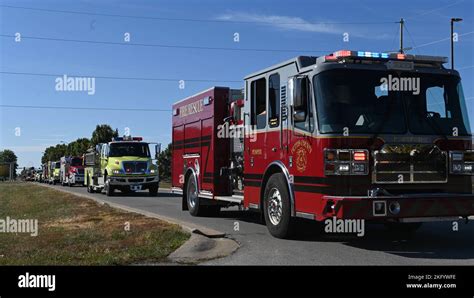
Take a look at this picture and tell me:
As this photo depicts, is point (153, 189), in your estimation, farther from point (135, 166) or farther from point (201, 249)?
Answer: point (201, 249)

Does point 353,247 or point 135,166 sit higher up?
point 135,166

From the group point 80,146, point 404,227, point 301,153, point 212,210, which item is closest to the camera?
point 301,153

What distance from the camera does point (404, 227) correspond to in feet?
34.3

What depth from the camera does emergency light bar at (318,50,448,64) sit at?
28.5 feet

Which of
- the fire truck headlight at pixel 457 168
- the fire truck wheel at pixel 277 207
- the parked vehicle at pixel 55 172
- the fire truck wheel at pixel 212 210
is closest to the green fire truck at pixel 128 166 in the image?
the fire truck wheel at pixel 212 210

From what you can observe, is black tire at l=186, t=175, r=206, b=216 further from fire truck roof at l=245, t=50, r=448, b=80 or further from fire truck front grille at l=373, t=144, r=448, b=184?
fire truck front grille at l=373, t=144, r=448, b=184

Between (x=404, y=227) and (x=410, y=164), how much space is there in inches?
93.0

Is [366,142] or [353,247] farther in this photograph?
[353,247]

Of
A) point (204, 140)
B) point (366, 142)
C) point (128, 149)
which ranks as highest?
point (128, 149)

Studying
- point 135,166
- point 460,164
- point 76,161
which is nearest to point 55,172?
point 76,161

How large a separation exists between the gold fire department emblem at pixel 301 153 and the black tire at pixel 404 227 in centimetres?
255

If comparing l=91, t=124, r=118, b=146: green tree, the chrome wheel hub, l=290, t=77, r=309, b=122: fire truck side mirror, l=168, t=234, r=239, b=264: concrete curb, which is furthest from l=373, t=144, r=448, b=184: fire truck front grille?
l=91, t=124, r=118, b=146: green tree
